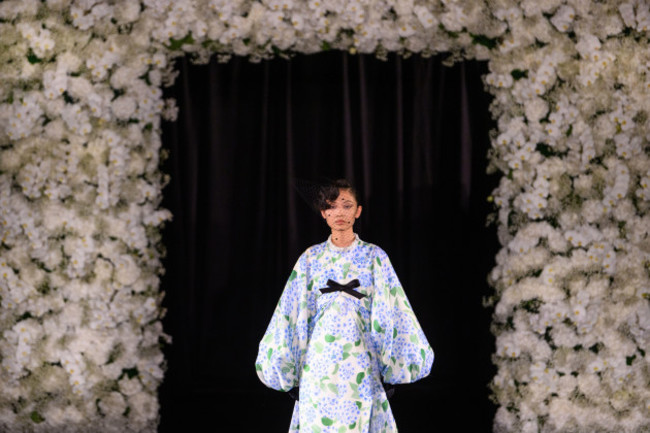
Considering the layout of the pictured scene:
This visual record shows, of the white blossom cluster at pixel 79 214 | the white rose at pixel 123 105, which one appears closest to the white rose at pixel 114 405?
the white blossom cluster at pixel 79 214

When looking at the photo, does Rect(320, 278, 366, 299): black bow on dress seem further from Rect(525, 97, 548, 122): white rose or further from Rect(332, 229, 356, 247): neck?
Rect(525, 97, 548, 122): white rose

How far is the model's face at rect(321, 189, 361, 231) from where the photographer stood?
7.78ft

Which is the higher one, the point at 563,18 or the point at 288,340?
the point at 563,18

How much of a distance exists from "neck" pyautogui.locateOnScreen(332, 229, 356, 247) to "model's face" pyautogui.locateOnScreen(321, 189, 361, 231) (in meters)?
0.02

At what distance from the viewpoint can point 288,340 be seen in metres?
2.37

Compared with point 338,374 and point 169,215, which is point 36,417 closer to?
point 169,215

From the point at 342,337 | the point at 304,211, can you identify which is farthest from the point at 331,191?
the point at 304,211

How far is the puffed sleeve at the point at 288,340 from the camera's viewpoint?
7.64 feet

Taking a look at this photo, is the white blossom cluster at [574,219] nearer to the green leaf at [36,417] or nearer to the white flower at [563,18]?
the white flower at [563,18]

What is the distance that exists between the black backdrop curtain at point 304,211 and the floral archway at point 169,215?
112 millimetres

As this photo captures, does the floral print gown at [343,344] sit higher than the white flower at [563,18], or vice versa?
the white flower at [563,18]

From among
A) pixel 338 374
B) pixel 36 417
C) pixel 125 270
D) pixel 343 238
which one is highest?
pixel 343 238

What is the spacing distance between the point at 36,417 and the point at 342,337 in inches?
78.2

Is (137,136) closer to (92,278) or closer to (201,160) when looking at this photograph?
(201,160)
